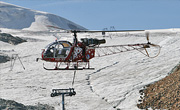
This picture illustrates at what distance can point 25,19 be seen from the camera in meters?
143

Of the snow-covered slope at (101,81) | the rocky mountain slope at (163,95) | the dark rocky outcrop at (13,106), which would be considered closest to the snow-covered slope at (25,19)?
the snow-covered slope at (101,81)

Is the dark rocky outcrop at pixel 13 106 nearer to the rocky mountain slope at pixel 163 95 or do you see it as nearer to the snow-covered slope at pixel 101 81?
the snow-covered slope at pixel 101 81

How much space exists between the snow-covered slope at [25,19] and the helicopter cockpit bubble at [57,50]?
114 m

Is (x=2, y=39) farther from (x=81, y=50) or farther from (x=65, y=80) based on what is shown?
(x=81, y=50)

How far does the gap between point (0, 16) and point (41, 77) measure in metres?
125

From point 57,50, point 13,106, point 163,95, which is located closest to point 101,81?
point 57,50

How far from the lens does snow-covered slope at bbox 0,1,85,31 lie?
136375 millimetres

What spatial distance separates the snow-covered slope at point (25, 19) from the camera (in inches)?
5369

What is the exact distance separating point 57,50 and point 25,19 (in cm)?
13146

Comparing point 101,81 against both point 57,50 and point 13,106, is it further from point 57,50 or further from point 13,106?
point 13,106

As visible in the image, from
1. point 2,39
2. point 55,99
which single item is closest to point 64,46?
point 55,99

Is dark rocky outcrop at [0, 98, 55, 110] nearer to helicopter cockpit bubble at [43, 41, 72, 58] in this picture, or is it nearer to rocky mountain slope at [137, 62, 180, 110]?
helicopter cockpit bubble at [43, 41, 72, 58]

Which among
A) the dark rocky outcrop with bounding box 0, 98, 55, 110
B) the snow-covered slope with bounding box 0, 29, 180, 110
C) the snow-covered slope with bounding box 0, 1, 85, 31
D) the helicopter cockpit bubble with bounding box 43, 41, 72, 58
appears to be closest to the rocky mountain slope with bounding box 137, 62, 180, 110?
the snow-covered slope with bounding box 0, 29, 180, 110

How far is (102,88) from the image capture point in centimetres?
2248
